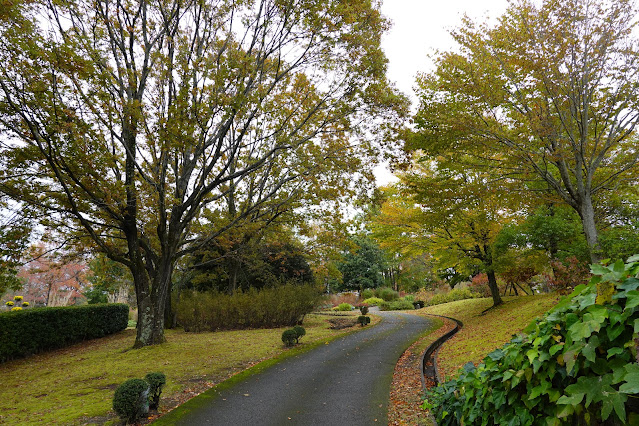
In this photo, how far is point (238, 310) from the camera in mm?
15586

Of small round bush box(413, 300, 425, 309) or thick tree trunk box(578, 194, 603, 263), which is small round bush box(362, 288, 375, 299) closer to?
small round bush box(413, 300, 425, 309)

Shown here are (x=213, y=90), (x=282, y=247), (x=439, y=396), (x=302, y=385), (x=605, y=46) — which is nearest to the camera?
(x=439, y=396)

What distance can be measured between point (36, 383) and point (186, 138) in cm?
696

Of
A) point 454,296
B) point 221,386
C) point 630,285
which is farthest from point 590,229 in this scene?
point 454,296

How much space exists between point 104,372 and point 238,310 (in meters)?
7.42

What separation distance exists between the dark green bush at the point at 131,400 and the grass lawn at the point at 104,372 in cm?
57

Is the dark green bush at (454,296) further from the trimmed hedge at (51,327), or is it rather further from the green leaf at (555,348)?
the green leaf at (555,348)

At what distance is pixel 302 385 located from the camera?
6.85 meters

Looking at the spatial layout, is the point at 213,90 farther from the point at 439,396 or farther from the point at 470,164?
the point at 439,396

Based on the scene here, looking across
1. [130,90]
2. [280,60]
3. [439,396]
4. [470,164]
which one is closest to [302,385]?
[439,396]

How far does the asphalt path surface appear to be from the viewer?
17.1ft

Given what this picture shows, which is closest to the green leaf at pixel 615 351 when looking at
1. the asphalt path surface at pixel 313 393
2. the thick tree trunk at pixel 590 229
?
the asphalt path surface at pixel 313 393

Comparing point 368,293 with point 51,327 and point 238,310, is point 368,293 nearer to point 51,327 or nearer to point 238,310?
point 238,310

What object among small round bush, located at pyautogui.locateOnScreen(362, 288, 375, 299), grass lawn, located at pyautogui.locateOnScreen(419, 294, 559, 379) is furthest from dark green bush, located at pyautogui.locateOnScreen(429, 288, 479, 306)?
grass lawn, located at pyautogui.locateOnScreen(419, 294, 559, 379)
